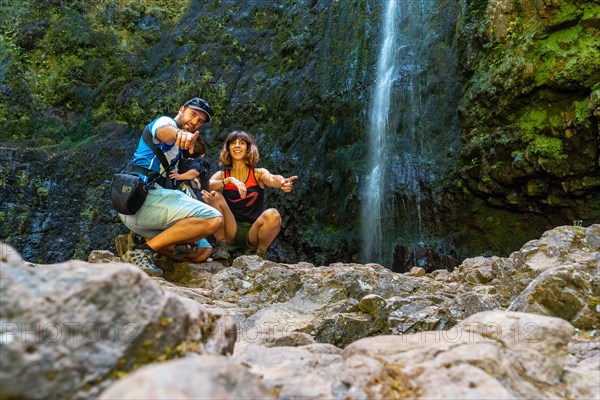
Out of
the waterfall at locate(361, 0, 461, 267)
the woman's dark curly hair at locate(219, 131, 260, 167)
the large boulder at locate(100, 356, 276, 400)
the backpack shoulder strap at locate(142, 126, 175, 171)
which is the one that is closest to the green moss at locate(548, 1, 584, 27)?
the waterfall at locate(361, 0, 461, 267)

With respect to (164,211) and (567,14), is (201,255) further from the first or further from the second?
(567,14)

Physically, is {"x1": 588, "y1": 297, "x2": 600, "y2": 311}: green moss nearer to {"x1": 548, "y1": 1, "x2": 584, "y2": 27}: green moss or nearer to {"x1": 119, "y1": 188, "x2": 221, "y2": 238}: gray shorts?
{"x1": 119, "y1": 188, "x2": 221, "y2": 238}: gray shorts

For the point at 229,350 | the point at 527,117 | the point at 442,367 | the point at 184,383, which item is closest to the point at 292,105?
the point at 527,117

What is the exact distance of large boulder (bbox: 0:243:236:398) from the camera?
1176 millimetres

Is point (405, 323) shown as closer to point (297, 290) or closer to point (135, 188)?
point (297, 290)

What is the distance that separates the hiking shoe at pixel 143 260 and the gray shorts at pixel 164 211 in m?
0.28

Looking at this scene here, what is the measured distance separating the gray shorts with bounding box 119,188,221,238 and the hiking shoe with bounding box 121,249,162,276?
0.28 meters

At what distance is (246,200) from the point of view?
19.4 ft

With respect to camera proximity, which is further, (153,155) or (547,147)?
(547,147)

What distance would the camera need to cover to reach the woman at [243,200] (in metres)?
Result: 5.69

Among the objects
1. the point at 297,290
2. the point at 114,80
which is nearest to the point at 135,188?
the point at 297,290

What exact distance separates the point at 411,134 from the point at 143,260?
759cm

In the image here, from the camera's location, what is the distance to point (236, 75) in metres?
12.4

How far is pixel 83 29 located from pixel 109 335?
46.2 ft
